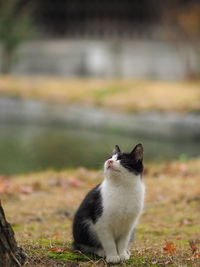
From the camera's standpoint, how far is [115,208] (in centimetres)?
368

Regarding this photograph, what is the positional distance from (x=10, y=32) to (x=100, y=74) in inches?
149

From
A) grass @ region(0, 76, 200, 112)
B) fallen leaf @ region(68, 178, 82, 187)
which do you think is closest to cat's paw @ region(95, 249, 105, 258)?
fallen leaf @ region(68, 178, 82, 187)

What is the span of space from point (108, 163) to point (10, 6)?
19.7 m

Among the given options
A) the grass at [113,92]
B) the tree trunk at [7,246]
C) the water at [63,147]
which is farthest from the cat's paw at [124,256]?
the grass at [113,92]

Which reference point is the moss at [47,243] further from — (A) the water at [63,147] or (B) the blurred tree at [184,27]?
(B) the blurred tree at [184,27]

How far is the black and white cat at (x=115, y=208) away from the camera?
3693mm

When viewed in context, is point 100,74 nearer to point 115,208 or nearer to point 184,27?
point 184,27

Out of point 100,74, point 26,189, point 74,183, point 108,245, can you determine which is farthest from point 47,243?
point 100,74

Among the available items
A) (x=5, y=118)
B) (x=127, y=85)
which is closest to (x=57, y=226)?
(x=5, y=118)

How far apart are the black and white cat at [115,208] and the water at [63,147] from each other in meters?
5.70

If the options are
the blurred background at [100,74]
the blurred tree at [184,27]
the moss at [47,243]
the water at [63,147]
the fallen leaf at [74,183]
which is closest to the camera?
the moss at [47,243]

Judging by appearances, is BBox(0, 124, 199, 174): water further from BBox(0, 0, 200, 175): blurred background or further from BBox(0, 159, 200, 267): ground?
BBox(0, 159, 200, 267): ground

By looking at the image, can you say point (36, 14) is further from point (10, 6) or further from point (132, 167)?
point (132, 167)

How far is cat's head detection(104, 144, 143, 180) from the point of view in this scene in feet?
12.1
